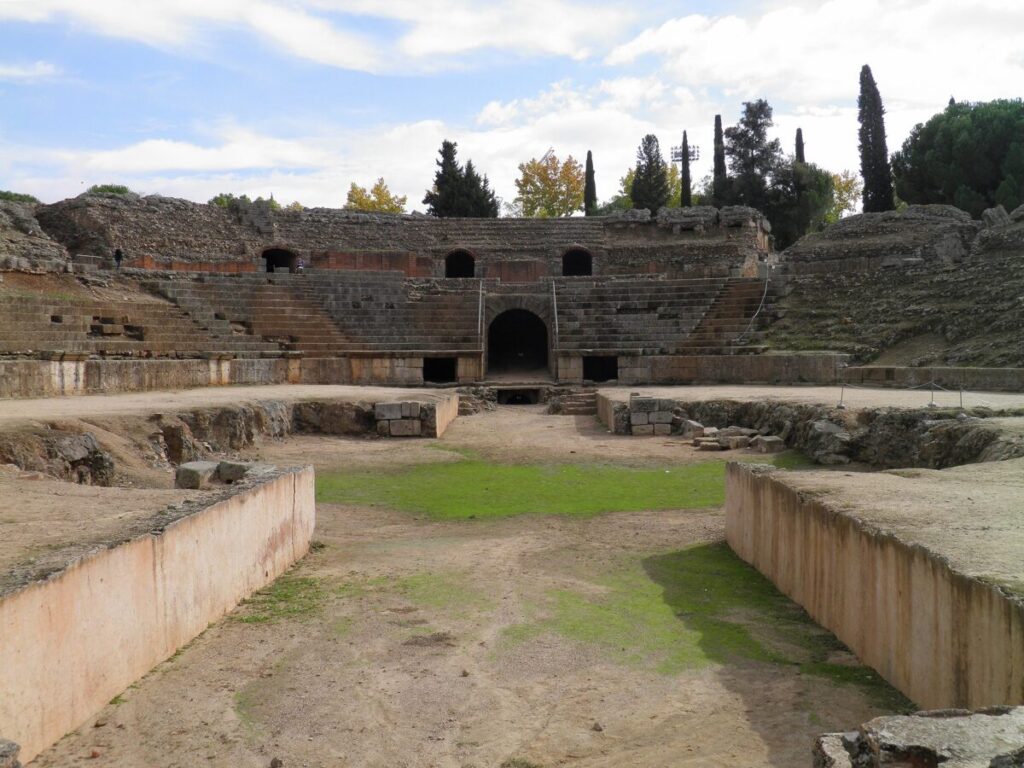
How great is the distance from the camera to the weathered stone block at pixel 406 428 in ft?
51.1

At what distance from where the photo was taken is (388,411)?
51.2 ft

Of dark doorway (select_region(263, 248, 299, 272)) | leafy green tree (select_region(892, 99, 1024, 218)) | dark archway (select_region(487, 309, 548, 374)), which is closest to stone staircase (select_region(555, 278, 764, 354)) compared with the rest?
dark archway (select_region(487, 309, 548, 374))

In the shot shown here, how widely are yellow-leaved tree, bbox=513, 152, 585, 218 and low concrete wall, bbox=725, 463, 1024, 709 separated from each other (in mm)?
49585

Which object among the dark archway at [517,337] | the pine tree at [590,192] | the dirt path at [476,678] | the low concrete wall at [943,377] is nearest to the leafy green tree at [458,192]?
the pine tree at [590,192]

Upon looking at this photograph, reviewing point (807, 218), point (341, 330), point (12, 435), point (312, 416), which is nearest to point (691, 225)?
point (807, 218)

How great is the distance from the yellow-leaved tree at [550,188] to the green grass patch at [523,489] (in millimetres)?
43847

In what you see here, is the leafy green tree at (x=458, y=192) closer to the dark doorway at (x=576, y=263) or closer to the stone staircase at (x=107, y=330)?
the dark doorway at (x=576, y=263)

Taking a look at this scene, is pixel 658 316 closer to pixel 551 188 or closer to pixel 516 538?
pixel 516 538

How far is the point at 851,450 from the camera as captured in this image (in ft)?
37.3

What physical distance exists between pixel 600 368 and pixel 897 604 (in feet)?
68.3

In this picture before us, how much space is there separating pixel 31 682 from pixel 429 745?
163 cm

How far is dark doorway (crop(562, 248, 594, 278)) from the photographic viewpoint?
35.1 meters

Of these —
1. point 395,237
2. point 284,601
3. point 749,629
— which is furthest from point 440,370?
point 749,629

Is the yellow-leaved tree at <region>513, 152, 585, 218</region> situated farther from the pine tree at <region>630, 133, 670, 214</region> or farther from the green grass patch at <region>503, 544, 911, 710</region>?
the green grass patch at <region>503, 544, 911, 710</region>
